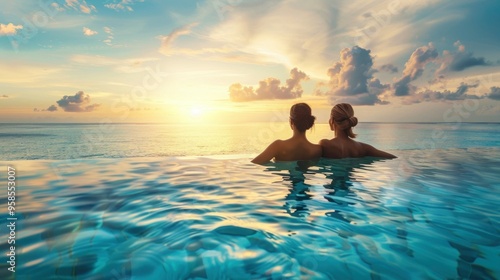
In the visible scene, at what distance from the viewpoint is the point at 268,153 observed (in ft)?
23.7

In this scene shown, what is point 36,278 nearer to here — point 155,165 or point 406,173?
point 155,165

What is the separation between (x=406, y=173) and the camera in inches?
246

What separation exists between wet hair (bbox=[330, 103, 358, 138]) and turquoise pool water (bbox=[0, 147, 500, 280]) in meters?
1.84

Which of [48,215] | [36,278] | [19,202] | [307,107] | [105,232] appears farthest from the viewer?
[307,107]

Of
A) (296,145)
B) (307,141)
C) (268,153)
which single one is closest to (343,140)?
(307,141)

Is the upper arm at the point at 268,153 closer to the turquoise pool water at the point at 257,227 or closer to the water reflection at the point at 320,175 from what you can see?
the water reflection at the point at 320,175

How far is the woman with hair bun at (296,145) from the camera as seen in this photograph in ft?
22.4

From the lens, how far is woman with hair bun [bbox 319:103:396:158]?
719cm

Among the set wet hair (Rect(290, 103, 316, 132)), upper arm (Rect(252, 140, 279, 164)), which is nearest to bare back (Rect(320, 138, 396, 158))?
wet hair (Rect(290, 103, 316, 132))

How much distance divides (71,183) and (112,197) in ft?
5.19

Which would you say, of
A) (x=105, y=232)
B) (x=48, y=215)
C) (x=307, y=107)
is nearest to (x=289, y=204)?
(x=105, y=232)

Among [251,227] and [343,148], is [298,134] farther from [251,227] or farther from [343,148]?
[251,227]

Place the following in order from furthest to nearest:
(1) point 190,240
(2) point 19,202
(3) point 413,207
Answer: (2) point 19,202 < (3) point 413,207 < (1) point 190,240

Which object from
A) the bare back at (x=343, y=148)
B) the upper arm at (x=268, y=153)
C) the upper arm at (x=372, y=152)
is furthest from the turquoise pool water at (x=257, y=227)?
the upper arm at (x=372, y=152)
